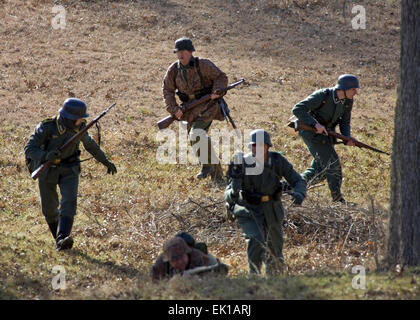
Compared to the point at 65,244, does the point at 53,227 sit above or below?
above

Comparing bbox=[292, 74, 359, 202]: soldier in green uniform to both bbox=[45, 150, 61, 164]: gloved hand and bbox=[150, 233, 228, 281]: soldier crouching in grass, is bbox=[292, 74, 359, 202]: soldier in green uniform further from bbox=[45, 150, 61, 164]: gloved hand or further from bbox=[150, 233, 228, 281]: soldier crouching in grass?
bbox=[45, 150, 61, 164]: gloved hand

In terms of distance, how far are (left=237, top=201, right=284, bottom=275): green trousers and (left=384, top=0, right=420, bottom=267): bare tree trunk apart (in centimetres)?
123

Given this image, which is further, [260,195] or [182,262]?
[260,195]

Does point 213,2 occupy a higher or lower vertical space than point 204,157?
higher

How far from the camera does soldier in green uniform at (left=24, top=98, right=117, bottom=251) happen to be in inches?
336

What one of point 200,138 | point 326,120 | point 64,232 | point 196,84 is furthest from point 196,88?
point 64,232

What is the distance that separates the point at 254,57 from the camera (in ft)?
69.5

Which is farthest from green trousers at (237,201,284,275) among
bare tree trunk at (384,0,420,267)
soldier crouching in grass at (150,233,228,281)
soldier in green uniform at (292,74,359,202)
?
soldier in green uniform at (292,74,359,202)

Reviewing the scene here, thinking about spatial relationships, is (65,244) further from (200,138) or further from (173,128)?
(173,128)

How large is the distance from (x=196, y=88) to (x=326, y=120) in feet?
7.70

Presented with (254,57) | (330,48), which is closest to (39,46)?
(254,57)

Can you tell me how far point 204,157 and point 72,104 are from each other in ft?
12.0

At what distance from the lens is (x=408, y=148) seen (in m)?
7.08

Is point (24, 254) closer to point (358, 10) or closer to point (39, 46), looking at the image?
Answer: point (39, 46)
